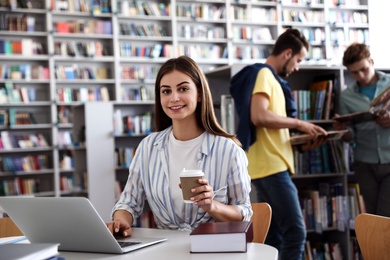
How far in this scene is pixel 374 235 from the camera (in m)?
1.83

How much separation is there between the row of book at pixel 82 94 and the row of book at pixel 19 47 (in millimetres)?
665

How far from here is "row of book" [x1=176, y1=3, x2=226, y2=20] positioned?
9.12 metres

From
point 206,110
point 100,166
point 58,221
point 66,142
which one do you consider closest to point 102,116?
point 100,166

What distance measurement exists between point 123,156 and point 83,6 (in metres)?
3.08

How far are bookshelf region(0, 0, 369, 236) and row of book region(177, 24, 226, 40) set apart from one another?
0.02 metres

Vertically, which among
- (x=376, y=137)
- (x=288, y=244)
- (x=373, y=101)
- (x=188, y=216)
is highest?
(x=373, y=101)

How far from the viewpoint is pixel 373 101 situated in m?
3.50

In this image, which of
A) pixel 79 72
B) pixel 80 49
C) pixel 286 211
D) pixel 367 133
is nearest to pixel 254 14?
pixel 80 49

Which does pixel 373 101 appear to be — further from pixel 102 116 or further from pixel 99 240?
pixel 102 116

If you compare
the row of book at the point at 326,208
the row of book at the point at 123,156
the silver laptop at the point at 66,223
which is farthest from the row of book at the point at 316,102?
the row of book at the point at 123,156

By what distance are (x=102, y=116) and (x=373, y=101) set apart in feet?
10.3

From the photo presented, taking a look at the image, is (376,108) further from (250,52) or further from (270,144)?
(250,52)

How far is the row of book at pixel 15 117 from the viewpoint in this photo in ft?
26.4

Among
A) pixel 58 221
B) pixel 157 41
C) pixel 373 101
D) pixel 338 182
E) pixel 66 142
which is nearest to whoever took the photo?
pixel 58 221
